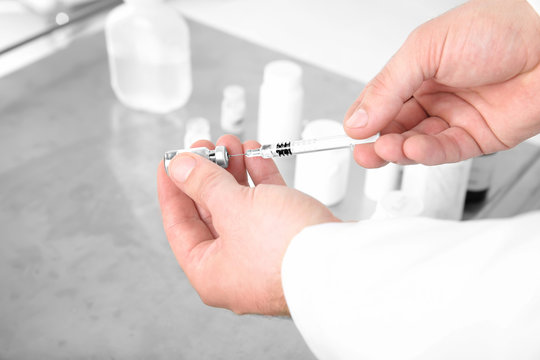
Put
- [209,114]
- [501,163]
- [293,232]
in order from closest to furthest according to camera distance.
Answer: [293,232] → [501,163] → [209,114]

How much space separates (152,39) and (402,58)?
2.41ft

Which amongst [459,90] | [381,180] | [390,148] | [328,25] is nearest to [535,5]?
[459,90]

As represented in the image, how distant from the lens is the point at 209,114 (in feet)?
4.71

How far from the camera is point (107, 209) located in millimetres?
1187

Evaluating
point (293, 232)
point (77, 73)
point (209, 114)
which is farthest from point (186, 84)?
point (293, 232)

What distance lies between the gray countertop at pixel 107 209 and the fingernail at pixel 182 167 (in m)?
0.29

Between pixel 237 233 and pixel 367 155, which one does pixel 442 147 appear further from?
pixel 237 233

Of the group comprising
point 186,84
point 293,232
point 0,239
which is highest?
point 293,232

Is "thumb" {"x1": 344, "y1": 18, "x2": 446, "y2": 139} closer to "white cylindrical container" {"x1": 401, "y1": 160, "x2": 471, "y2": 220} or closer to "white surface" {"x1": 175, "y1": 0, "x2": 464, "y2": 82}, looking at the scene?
"white cylindrical container" {"x1": 401, "y1": 160, "x2": 471, "y2": 220}

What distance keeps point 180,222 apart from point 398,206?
1.19 feet

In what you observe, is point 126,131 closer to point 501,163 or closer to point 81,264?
point 81,264

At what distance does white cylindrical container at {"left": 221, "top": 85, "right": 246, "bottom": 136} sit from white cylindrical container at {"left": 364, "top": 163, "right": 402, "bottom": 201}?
311mm

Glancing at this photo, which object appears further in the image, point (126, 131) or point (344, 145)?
point (126, 131)

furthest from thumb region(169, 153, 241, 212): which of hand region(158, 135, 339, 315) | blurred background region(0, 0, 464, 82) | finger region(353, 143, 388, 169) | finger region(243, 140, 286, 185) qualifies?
blurred background region(0, 0, 464, 82)
